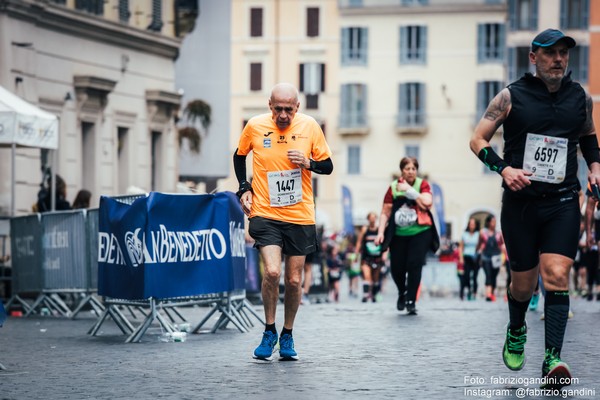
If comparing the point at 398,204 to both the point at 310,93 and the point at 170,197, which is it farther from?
the point at 310,93

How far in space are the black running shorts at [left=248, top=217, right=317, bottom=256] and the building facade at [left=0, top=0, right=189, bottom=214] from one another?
1763 centimetres

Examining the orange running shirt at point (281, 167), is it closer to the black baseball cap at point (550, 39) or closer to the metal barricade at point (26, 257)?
the black baseball cap at point (550, 39)

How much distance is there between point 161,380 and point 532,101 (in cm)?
299

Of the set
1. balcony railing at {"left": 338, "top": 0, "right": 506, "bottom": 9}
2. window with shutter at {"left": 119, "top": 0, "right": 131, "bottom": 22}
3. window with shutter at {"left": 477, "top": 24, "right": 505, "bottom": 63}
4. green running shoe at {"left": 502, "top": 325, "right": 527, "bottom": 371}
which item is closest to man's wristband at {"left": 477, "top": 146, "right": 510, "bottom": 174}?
green running shoe at {"left": 502, "top": 325, "right": 527, "bottom": 371}

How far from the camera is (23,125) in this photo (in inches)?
840

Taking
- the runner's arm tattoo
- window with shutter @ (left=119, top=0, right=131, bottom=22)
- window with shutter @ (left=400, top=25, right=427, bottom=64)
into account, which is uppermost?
window with shutter @ (left=400, top=25, right=427, bottom=64)

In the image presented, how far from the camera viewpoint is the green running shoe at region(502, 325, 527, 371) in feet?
33.1

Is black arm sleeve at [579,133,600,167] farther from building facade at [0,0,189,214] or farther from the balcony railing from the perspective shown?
the balcony railing

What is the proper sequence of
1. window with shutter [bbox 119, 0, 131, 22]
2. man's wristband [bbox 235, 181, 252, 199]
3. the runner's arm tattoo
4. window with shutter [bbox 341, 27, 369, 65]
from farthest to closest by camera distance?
1. window with shutter [bbox 341, 27, 369, 65]
2. window with shutter [bbox 119, 0, 131, 22]
3. man's wristband [bbox 235, 181, 252, 199]
4. the runner's arm tattoo

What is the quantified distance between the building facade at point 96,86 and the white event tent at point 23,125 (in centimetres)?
716

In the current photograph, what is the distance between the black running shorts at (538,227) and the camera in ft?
32.4

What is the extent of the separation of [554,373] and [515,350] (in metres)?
0.75

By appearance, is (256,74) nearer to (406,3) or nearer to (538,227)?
(406,3)

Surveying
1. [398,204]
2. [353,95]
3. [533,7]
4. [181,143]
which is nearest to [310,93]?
[353,95]
